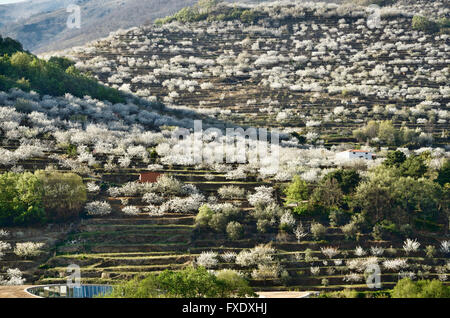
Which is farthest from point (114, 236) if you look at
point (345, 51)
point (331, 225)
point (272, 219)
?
point (345, 51)

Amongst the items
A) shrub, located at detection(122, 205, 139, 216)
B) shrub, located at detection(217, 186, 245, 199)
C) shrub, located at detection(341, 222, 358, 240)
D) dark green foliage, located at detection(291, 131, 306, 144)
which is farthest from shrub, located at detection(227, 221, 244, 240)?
dark green foliage, located at detection(291, 131, 306, 144)

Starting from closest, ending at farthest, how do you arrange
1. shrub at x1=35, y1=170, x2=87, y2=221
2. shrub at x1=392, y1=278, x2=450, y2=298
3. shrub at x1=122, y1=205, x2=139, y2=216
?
1. shrub at x1=392, y1=278, x2=450, y2=298
2. shrub at x1=35, y1=170, x2=87, y2=221
3. shrub at x1=122, y1=205, x2=139, y2=216

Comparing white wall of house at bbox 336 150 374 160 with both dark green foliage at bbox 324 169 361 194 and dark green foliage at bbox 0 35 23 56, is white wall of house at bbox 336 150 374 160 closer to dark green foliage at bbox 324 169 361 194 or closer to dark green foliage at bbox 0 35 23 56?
dark green foliage at bbox 324 169 361 194

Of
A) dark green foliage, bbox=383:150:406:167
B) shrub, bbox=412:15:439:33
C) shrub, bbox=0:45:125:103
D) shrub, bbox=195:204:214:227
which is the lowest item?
shrub, bbox=195:204:214:227

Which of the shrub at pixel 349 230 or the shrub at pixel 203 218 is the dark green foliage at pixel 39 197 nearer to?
the shrub at pixel 203 218

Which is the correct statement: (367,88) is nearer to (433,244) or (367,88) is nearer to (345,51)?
(345,51)

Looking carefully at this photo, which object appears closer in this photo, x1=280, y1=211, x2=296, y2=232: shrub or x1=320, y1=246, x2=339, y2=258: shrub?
x1=320, y1=246, x2=339, y2=258: shrub

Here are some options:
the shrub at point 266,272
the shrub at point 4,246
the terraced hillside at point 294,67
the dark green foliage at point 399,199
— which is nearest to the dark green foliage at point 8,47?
the terraced hillside at point 294,67
